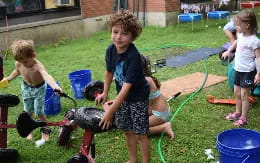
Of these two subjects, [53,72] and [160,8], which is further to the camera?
[160,8]

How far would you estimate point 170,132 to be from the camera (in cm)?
399

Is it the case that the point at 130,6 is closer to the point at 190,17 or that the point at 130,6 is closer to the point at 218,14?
the point at 190,17

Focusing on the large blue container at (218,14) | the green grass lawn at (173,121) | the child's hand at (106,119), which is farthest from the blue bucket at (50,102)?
the large blue container at (218,14)

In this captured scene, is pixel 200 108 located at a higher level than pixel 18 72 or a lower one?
lower

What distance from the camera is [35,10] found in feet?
33.5

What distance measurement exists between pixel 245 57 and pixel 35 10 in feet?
24.6

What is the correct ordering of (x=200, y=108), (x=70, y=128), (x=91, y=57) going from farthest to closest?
1. (x=91, y=57)
2. (x=200, y=108)
3. (x=70, y=128)

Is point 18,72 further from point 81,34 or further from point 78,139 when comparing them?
point 81,34

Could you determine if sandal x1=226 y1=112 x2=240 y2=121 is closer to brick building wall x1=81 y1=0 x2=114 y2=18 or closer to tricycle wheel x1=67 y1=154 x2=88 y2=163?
tricycle wheel x1=67 y1=154 x2=88 y2=163

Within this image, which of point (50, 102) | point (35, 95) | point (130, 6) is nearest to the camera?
point (35, 95)

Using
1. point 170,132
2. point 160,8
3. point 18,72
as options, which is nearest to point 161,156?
point 170,132

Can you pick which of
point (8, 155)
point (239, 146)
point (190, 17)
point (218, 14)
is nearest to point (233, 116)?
point (239, 146)

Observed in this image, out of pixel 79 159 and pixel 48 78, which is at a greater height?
pixel 48 78

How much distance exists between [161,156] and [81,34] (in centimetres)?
835
